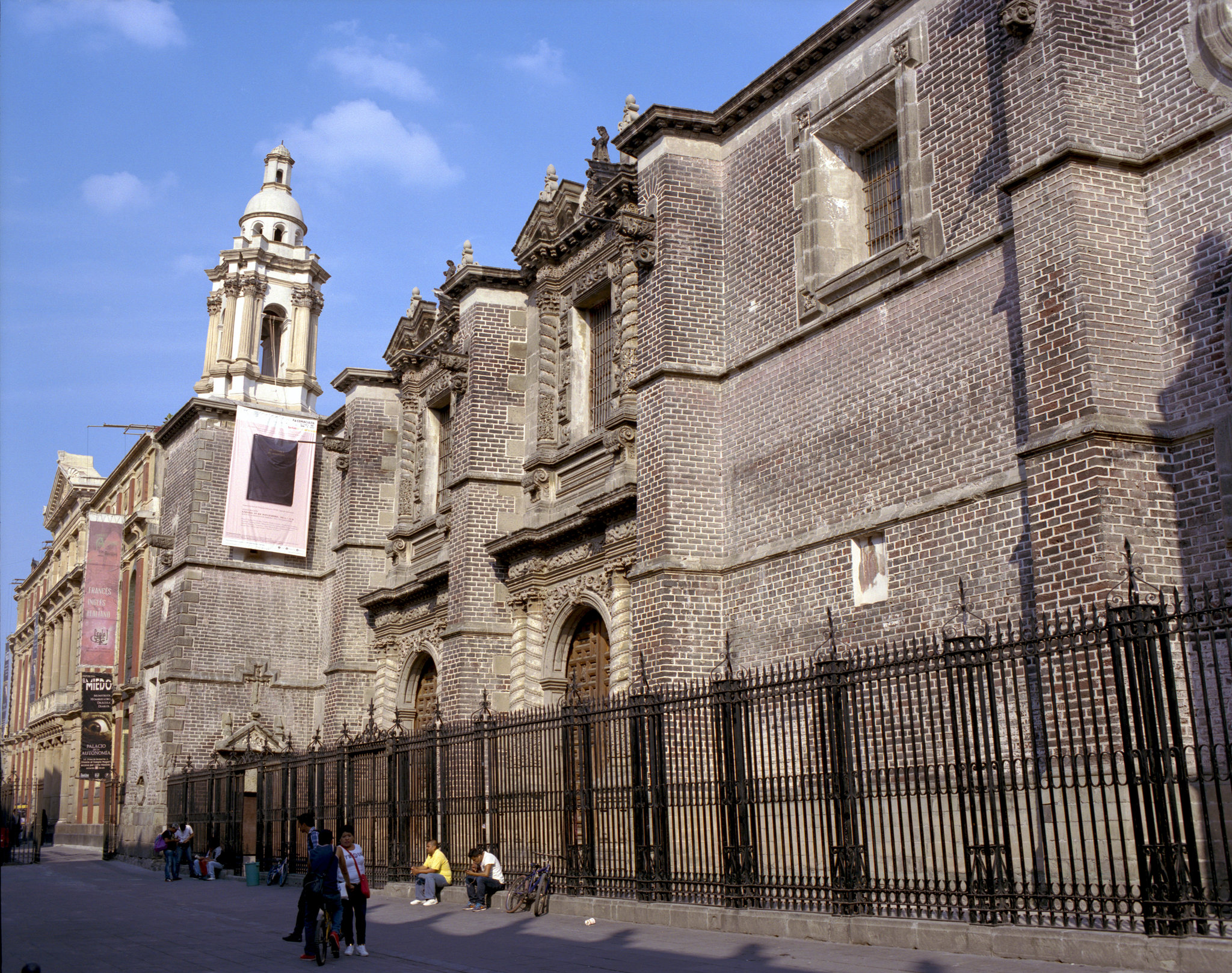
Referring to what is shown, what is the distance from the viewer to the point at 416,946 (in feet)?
39.5

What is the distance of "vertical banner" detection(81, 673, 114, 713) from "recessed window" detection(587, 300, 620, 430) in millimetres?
23381

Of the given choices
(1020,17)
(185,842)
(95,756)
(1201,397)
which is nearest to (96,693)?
(95,756)

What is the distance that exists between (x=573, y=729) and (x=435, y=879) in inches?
151

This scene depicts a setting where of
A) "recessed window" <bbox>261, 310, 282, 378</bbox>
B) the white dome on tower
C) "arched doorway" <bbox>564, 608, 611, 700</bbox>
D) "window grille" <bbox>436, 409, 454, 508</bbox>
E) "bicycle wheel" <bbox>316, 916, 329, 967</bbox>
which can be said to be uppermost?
the white dome on tower

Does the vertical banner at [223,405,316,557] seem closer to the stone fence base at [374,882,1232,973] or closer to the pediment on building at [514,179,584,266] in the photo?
the pediment on building at [514,179,584,266]

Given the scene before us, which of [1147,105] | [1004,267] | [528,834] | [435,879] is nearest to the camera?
[1147,105]

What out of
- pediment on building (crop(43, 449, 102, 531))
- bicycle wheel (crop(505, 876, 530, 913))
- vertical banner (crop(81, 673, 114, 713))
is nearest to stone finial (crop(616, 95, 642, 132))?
bicycle wheel (crop(505, 876, 530, 913))

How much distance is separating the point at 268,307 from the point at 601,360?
19.1 metres

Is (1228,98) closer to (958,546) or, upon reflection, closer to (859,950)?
(958,546)

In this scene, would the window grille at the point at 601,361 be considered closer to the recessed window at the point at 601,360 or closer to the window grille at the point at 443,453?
the recessed window at the point at 601,360

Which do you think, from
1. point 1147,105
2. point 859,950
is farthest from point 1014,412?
point 859,950

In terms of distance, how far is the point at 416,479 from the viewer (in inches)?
1056

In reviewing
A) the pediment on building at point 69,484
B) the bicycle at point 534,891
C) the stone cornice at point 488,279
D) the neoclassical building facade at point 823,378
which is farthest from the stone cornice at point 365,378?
the pediment on building at point 69,484

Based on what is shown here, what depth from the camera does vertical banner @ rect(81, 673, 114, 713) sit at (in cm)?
3762
